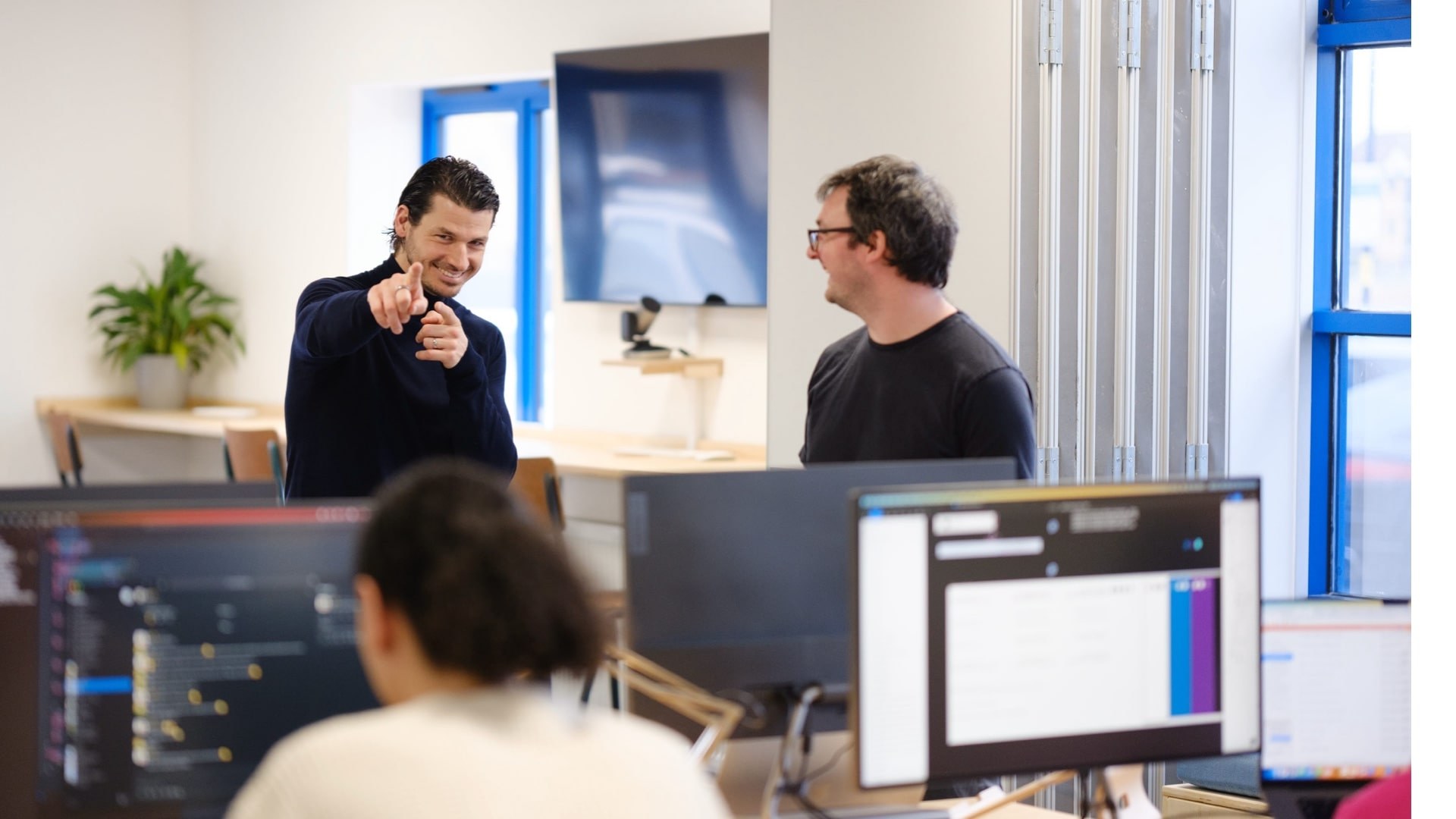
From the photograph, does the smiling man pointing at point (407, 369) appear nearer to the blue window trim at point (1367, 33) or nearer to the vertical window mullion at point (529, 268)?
the blue window trim at point (1367, 33)

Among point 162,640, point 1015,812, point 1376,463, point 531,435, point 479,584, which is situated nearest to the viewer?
point 479,584

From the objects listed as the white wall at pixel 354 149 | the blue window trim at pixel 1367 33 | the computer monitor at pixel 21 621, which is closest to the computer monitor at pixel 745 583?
the computer monitor at pixel 21 621

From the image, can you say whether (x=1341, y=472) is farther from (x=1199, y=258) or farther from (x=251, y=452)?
(x=251, y=452)

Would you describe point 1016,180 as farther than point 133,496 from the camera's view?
Yes

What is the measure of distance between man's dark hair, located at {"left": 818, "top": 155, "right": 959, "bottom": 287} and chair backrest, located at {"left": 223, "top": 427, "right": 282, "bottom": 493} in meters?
3.47

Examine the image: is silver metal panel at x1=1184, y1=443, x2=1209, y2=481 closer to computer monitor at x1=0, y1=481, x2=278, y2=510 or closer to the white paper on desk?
computer monitor at x1=0, y1=481, x2=278, y2=510

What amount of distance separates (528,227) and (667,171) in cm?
107

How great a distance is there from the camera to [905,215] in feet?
8.91

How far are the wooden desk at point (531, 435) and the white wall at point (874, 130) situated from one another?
415 millimetres

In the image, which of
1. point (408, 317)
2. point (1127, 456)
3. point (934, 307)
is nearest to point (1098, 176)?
point (1127, 456)

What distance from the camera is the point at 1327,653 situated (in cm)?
189

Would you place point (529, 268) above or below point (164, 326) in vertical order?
above

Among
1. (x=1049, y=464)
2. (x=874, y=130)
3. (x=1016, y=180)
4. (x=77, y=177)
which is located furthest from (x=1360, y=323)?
(x=77, y=177)

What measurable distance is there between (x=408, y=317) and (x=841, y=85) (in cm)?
145
